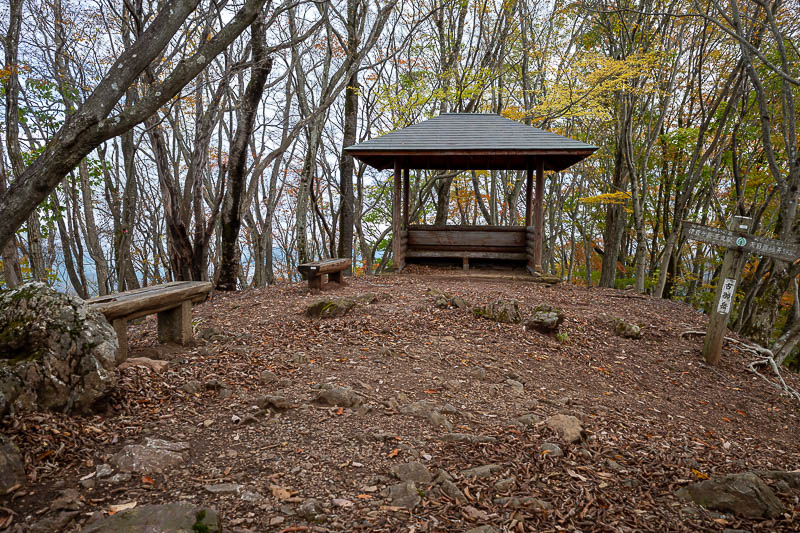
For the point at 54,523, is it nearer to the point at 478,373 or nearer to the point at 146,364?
A: the point at 146,364

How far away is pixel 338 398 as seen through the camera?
312 cm

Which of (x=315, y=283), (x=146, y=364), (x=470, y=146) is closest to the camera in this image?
(x=146, y=364)

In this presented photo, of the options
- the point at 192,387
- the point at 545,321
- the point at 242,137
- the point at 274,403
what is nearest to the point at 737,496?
the point at 274,403

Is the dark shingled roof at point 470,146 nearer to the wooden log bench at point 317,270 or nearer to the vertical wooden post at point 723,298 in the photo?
the wooden log bench at point 317,270

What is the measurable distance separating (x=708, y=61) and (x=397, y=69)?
959 centimetres

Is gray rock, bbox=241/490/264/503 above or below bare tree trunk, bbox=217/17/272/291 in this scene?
below

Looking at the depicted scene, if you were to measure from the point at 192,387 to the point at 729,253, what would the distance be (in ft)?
18.9

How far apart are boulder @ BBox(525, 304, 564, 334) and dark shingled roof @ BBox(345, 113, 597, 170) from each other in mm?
3866

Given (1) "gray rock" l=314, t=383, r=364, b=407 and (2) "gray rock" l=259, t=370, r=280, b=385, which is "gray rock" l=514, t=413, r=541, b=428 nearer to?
(1) "gray rock" l=314, t=383, r=364, b=407

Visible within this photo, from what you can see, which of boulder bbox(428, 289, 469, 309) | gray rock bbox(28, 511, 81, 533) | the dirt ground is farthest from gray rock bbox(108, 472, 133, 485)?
boulder bbox(428, 289, 469, 309)

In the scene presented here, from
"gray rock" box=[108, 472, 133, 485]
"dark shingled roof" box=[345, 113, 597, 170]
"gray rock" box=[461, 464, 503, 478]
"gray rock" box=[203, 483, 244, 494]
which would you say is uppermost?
"dark shingled roof" box=[345, 113, 597, 170]

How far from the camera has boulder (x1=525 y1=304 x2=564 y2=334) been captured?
524 cm

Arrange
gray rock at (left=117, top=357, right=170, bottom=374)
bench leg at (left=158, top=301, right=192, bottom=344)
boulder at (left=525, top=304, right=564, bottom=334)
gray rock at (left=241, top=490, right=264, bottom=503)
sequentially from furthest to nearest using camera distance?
boulder at (left=525, top=304, right=564, bottom=334), bench leg at (left=158, top=301, right=192, bottom=344), gray rock at (left=117, top=357, right=170, bottom=374), gray rock at (left=241, top=490, right=264, bottom=503)

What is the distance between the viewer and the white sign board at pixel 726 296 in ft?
16.1
